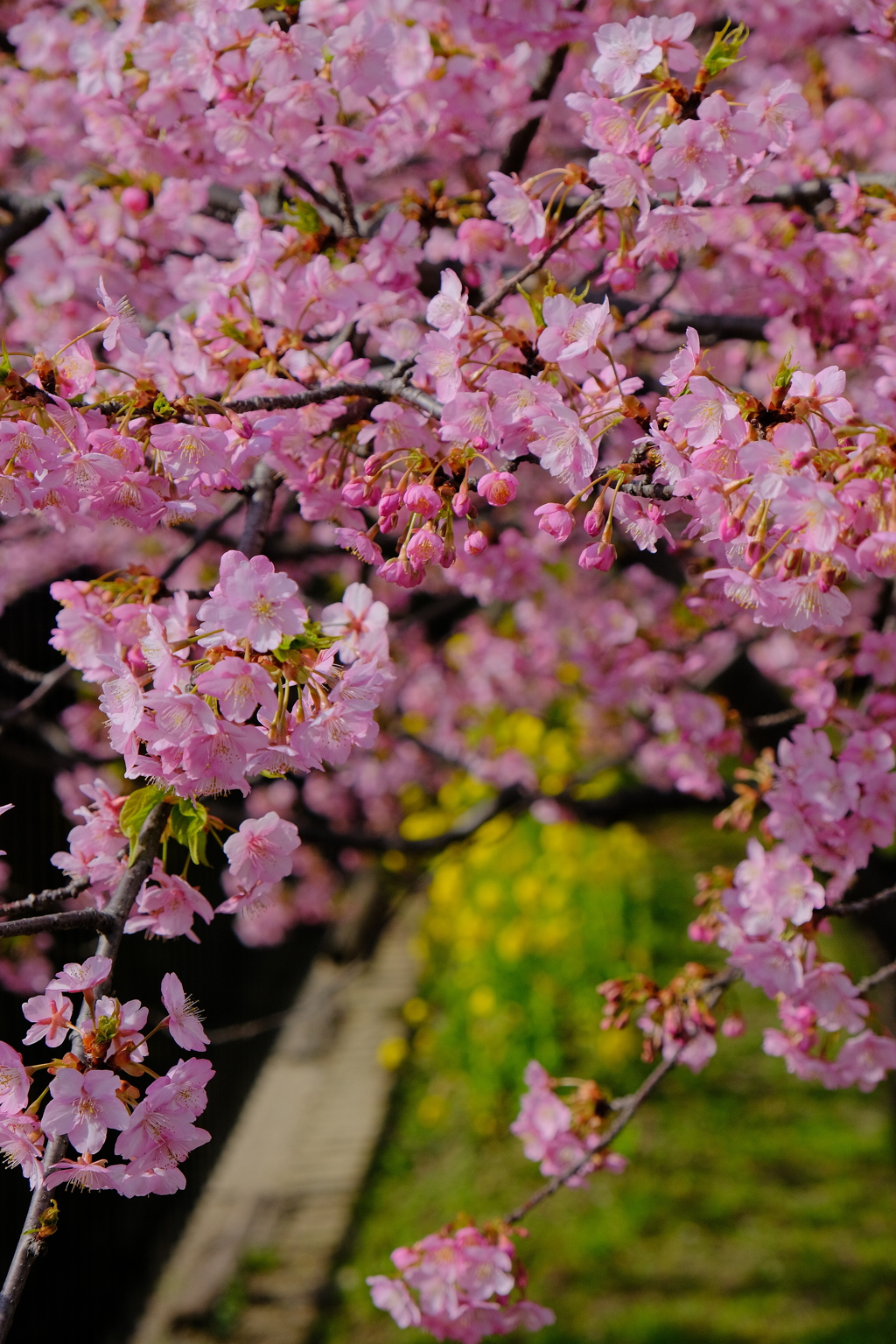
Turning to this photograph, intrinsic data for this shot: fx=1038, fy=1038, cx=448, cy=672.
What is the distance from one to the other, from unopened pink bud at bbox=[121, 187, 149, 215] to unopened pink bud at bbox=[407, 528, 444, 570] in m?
1.41

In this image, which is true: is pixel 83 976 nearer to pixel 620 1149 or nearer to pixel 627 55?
pixel 627 55

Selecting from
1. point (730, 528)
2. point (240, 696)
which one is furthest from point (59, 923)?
point (730, 528)

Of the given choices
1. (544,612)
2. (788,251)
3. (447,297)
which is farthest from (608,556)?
(544,612)

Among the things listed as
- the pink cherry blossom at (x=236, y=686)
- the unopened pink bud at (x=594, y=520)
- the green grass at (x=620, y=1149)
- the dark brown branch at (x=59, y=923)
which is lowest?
the green grass at (x=620, y=1149)

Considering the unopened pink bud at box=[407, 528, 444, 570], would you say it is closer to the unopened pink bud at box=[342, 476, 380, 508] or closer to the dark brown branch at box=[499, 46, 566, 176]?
the unopened pink bud at box=[342, 476, 380, 508]

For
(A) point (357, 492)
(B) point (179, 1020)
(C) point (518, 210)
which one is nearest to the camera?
(B) point (179, 1020)

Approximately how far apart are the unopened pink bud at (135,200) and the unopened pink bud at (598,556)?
1560 mm

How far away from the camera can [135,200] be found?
7.61ft

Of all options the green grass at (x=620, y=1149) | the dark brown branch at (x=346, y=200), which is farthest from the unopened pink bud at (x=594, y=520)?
the green grass at (x=620, y=1149)

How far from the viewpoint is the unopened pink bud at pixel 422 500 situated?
1.39 meters

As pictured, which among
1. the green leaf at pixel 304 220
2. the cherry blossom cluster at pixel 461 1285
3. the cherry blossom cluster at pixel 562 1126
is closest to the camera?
the green leaf at pixel 304 220

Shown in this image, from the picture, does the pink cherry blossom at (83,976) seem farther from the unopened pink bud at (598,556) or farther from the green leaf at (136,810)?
the unopened pink bud at (598,556)

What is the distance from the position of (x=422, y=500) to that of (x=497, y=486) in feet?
0.34

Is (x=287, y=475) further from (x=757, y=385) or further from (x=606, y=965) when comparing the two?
(x=606, y=965)
